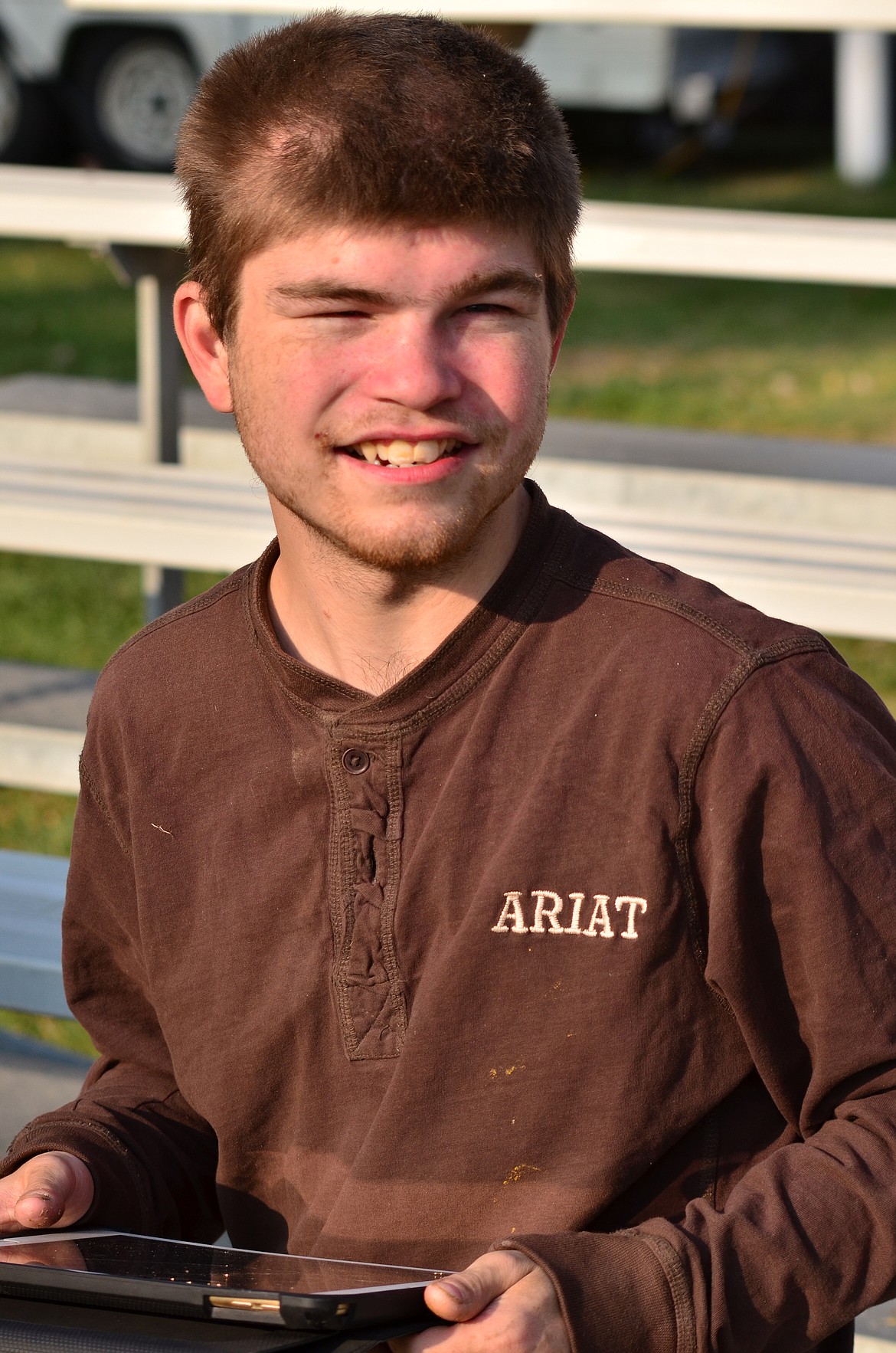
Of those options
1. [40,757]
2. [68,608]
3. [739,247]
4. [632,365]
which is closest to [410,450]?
[739,247]

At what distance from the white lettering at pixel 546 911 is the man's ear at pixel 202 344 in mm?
449

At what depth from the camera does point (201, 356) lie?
1.42 metres

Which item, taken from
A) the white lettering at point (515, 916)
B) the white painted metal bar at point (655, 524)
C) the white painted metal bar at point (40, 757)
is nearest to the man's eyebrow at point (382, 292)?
the white lettering at point (515, 916)

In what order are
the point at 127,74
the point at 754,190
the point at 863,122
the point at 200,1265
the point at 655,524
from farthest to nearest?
the point at 863,122 → the point at 754,190 → the point at 127,74 → the point at 655,524 → the point at 200,1265

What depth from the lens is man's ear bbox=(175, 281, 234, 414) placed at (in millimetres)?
1396

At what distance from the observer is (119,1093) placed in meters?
1.47

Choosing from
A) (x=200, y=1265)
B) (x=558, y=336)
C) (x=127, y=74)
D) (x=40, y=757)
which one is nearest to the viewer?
(x=200, y=1265)

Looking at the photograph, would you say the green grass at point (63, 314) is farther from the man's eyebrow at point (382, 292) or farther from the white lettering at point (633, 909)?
the white lettering at point (633, 909)

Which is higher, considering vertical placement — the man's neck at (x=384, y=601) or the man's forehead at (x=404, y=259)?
the man's forehead at (x=404, y=259)

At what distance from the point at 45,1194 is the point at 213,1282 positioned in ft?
0.83

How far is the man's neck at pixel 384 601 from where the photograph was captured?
52.1 inches

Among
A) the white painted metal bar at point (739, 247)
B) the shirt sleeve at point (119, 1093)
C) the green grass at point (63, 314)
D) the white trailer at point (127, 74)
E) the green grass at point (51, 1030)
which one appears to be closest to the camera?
the shirt sleeve at point (119, 1093)

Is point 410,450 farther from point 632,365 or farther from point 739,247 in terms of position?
point 632,365

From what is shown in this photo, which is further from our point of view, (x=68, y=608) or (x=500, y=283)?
(x=68, y=608)
